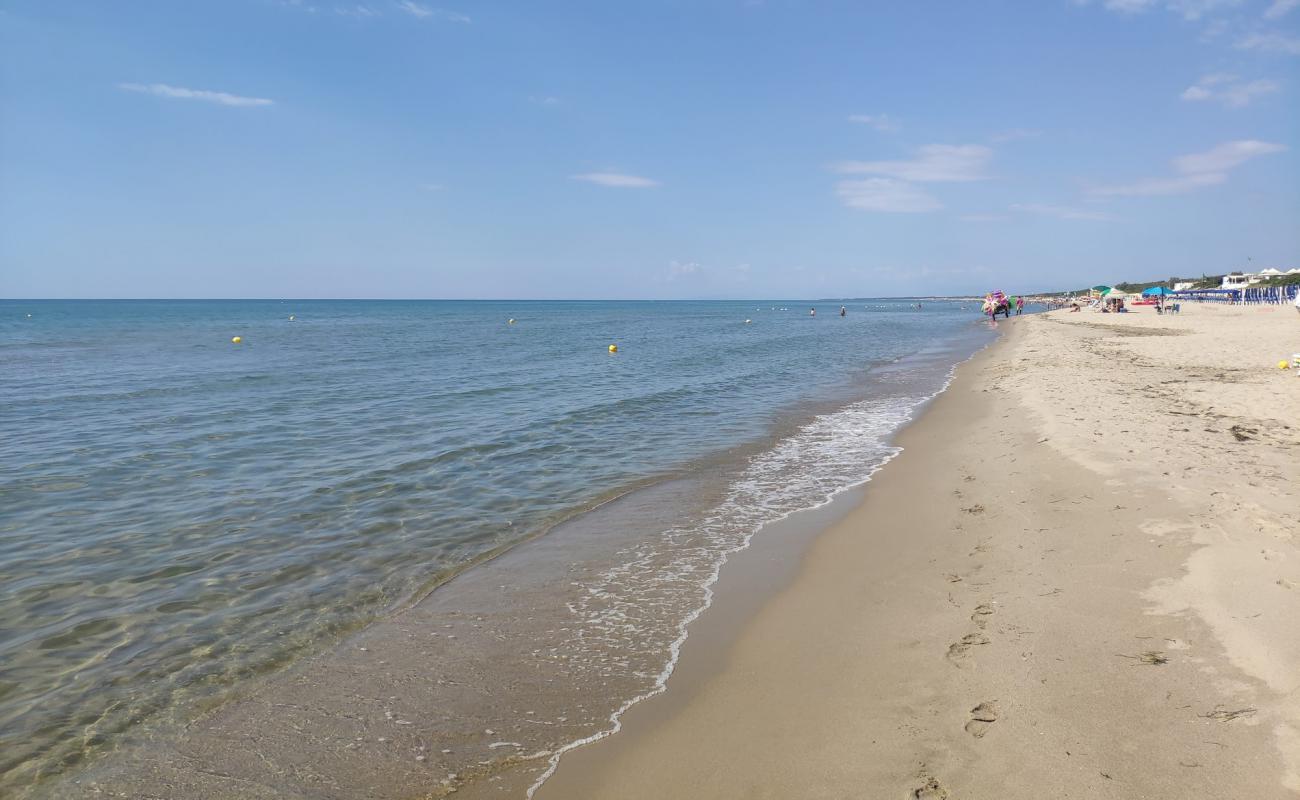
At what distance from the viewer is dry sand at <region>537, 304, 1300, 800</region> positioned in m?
3.68

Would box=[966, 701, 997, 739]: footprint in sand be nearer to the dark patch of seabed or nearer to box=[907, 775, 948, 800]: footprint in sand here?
box=[907, 775, 948, 800]: footprint in sand

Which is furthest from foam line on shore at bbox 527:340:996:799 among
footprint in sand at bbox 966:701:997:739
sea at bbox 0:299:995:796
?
footprint in sand at bbox 966:701:997:739

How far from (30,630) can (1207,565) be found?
1094cm

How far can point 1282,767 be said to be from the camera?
3.38 m

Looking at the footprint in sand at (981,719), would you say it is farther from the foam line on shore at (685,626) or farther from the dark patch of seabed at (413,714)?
the dark patch of seabed at (413,714)

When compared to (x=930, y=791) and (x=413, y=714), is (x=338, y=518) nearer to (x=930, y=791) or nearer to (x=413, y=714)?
(x=413, y=714)

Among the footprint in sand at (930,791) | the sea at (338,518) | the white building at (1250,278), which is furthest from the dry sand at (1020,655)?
the white building at (1250,278)

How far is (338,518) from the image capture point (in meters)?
9.12

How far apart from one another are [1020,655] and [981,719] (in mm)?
1010

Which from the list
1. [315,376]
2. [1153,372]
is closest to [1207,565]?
[1153,372]

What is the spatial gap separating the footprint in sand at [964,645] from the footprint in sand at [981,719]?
62 cm

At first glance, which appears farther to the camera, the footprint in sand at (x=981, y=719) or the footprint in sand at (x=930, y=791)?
the footprint in sand at (x=981, y=719)

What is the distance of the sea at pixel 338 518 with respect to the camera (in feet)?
17.7

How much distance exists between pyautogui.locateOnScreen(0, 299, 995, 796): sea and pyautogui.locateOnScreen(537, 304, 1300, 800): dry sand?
0.83m
